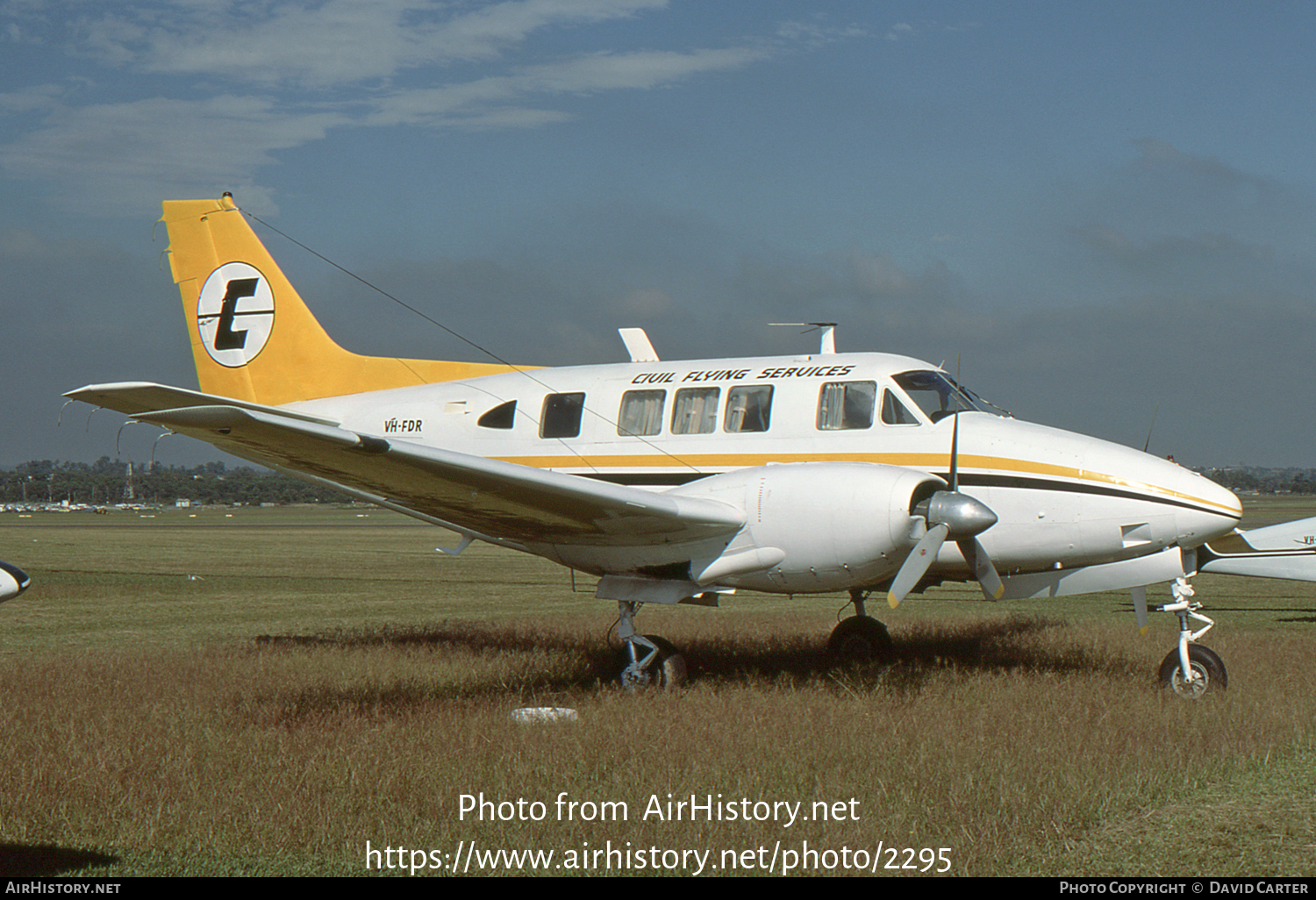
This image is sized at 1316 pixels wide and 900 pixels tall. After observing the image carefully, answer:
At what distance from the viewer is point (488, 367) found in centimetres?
1295

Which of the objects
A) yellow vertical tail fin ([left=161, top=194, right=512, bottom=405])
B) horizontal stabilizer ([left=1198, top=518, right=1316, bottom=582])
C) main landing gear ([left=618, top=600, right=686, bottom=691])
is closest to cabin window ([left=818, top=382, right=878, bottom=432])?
main landing gear ([left=618, top=600, right=686, bottom=691])

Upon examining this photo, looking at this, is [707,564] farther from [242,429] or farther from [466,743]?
[242,429]

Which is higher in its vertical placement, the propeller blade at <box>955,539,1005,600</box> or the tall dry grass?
the propeller blade at <box>955,539,1005,600</box>

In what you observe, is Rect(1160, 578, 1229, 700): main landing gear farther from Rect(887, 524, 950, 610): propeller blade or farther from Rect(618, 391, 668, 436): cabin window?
Rect(618, 391, 668, 436): cabin window

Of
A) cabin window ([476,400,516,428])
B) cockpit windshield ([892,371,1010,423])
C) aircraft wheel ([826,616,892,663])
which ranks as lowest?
aircraft wheel ([826,616,892,663])

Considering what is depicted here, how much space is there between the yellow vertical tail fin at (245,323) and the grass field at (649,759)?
3.55 meters

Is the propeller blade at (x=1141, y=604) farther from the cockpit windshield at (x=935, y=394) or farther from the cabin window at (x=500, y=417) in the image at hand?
the cabin window at (x=500, y=417)

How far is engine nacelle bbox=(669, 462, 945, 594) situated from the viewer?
8719 mm

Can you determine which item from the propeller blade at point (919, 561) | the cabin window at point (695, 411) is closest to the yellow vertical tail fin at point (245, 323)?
the cabin window at point (695, 411)

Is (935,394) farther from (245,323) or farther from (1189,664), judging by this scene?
(245,323)

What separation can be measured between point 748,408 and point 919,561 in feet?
8.79

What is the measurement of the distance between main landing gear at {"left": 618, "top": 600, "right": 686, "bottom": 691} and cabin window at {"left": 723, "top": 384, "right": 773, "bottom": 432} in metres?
2.17

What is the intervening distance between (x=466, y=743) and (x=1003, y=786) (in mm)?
3836

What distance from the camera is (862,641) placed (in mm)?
12641
